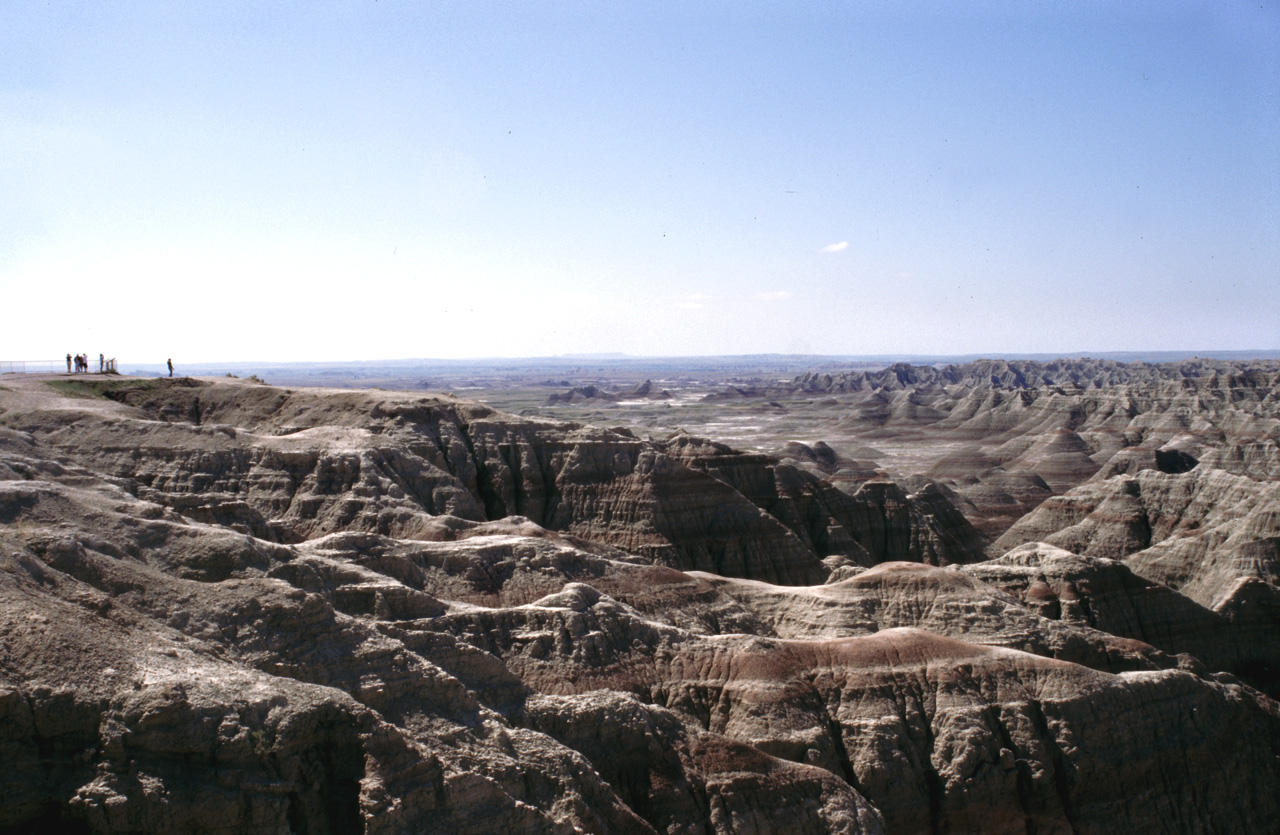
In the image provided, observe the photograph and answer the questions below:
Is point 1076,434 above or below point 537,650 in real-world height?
below

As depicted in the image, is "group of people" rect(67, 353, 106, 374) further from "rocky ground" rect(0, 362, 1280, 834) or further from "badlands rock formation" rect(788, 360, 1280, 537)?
"badlands rock formation" rect(788, 360, 1280, 537)

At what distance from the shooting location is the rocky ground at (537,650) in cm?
1421

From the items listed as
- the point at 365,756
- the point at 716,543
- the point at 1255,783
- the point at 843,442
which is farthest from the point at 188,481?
the point at 843,442

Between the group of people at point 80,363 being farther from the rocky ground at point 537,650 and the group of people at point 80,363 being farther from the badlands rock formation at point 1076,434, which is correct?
the badlands rock formation at point 1076,434

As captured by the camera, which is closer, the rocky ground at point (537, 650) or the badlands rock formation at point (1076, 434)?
the rocky ground at point (537, 650)

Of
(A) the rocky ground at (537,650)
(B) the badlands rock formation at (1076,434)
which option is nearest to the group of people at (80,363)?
(A) the rocky ground at (537,650)

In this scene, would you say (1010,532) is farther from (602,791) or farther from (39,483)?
(39,483)

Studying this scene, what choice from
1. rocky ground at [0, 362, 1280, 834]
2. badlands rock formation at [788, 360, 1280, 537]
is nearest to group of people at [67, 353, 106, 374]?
rocky ground at [0, 362, 1280, 834]

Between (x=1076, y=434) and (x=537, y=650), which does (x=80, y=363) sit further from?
(x=1076, y=434)

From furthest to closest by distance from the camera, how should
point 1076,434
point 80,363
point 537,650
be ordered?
point 1076,434
point 80,363
point 537,650

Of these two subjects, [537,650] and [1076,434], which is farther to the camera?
[1076,434]

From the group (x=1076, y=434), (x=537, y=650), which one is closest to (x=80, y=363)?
(x=537, y=650)

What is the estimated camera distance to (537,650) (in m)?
23.3

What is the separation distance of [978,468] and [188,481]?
86382 mm
